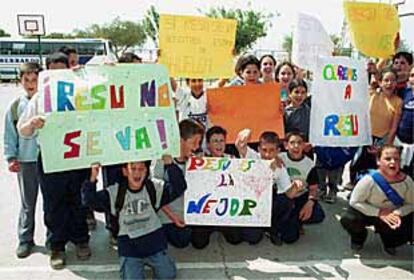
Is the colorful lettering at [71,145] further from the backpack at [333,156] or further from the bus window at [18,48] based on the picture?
the bus window at [18,48]

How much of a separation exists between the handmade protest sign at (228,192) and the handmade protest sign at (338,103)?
0.91m

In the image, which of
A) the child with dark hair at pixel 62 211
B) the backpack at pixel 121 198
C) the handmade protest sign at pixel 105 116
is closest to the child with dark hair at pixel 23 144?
the child with dark hair at pixel 62 211

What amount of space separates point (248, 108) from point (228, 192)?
1.00 metres

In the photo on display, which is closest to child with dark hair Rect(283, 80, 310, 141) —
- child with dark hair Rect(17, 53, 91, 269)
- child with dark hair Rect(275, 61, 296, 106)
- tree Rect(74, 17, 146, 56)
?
child with dark hair Rect(275, 61, 296, 106)

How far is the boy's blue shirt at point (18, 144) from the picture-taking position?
3.71 metres

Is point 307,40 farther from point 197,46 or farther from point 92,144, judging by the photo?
point 92,144

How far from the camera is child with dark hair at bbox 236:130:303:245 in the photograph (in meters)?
4.03

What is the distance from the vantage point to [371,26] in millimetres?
4785

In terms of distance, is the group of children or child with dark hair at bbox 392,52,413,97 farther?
child with dark hair at bbox 392,52,413,97

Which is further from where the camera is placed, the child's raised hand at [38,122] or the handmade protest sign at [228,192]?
the handmade protest sign at [228,192]

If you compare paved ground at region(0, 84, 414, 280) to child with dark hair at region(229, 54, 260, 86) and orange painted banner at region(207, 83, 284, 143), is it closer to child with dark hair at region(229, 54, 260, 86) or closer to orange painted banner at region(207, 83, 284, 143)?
orange painted banner at region(207, 83, 284, 143)

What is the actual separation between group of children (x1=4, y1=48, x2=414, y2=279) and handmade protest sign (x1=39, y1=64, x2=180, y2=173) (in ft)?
0.36

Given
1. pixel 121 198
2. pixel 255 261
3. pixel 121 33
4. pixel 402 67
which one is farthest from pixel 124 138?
pixel 121 33

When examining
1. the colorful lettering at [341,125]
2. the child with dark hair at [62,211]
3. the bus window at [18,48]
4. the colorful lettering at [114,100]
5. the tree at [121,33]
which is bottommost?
the child with dark hair at [62,211]
